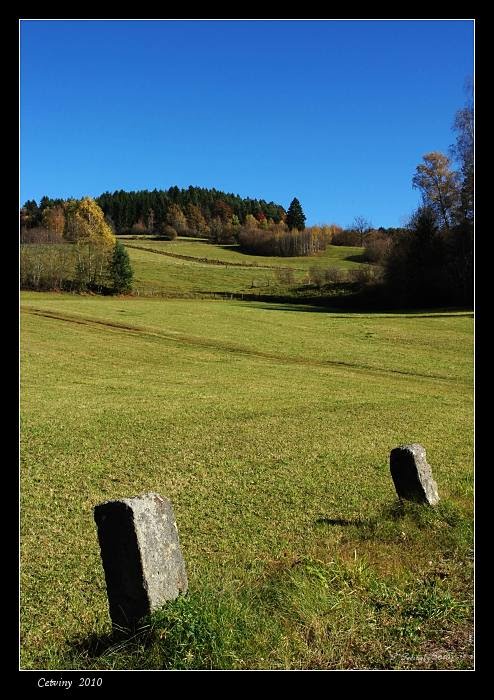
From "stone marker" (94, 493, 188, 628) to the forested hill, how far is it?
478ft

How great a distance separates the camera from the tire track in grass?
27766 millimetres

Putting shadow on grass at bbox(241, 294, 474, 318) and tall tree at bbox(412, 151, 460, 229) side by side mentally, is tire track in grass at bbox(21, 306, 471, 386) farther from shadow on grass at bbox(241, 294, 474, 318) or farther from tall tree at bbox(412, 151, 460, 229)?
tall tree at bbox(412, 151, 460, 229)

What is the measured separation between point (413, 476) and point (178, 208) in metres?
149

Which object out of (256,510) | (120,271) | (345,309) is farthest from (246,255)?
(256,510)

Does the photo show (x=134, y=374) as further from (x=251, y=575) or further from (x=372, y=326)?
(x=372, y=326)

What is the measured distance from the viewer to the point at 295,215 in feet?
458

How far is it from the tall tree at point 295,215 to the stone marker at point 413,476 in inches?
5197

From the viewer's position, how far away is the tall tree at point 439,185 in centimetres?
6494

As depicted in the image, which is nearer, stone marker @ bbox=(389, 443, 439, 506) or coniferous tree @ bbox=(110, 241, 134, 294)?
stone marker @ bbox=(389, 443, 439, 506)

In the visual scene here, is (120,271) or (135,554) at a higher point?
(120,271)

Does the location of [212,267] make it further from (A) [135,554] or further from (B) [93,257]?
(A) [135,554]

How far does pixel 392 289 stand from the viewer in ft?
208

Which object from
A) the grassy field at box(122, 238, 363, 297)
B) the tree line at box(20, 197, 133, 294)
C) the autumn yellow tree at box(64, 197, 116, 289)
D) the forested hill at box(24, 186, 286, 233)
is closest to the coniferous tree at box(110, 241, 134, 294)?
the tree line at box(20, 197, 133, 294)

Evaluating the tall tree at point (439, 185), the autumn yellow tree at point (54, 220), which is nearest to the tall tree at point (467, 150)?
the tall tree at point (439, 185)
